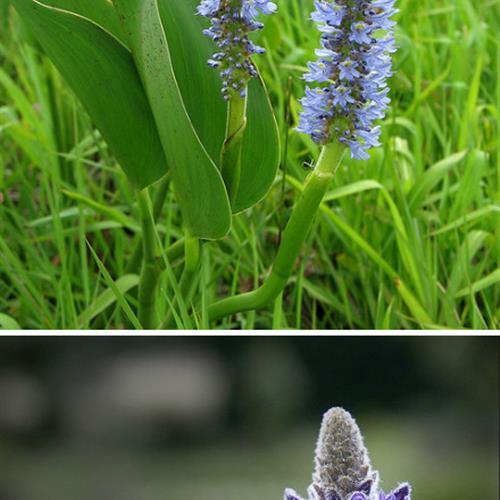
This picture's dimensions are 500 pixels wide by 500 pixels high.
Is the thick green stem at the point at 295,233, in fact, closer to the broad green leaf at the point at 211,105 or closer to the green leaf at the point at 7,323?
the broad green leaf at the point at 211,105

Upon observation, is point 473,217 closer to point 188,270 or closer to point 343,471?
point 188,270

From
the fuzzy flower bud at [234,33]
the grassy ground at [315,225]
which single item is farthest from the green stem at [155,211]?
the fuzzy flower bud at [234,33]

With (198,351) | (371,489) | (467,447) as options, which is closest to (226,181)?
(198,351)

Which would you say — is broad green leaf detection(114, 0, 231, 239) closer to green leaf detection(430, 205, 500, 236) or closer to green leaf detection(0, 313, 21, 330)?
green leaf detection(0, 313, 21, 330)

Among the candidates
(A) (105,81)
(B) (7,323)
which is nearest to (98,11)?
(A) (105,81)

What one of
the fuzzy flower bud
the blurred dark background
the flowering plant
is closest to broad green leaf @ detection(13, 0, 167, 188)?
the flowering plant

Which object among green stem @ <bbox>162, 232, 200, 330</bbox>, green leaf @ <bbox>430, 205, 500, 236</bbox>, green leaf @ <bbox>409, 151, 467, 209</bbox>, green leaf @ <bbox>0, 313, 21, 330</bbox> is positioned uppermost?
green leaf @ <bbox>409, 151, 467, 209</bbox>

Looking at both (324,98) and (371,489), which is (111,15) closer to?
(324,98)
